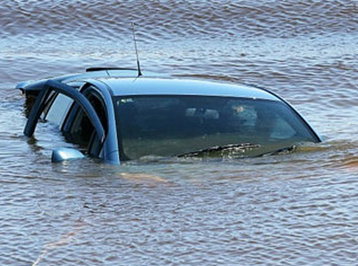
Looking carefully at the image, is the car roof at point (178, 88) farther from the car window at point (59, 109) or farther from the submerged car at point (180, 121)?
the car window at point (59, 109)

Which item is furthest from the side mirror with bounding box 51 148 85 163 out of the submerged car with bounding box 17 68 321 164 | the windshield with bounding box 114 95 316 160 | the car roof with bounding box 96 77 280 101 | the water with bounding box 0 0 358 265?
the car roof with bounding box 96 77 280 101

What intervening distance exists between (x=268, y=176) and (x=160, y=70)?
698 centimetres

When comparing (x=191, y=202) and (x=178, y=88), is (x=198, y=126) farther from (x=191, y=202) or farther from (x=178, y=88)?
(x=191, y=202)

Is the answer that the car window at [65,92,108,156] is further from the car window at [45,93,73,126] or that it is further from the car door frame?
the car window at [45,93,73,126]

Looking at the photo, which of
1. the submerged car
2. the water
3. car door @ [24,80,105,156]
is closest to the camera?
the water

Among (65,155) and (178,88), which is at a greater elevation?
(178,88)

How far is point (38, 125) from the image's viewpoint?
394 inches

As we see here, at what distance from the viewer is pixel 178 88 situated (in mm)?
8469

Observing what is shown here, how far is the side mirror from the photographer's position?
26.4ft

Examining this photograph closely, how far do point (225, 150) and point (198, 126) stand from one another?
11.1 inches

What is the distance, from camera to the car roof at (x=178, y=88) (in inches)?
330

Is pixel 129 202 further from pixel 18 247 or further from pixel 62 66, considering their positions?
pixel 62 66

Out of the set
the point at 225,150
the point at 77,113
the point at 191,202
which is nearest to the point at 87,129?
the point at 77,113

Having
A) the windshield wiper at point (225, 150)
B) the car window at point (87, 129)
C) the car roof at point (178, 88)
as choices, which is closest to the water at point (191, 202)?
the windshield wiper at point (225, 150)
